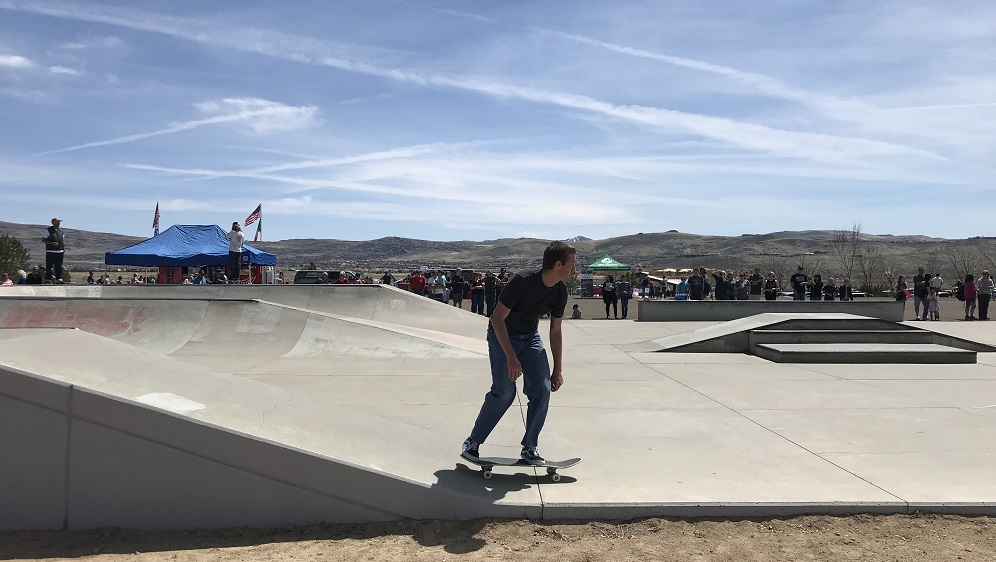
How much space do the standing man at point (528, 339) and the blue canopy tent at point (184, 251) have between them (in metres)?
21.4

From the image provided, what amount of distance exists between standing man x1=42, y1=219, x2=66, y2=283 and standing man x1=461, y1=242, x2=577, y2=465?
47.6ft

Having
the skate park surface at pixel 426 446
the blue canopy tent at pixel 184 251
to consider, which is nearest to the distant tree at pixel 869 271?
the blue canopy tent at pixel 184 251

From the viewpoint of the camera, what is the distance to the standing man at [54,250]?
1538 centimetres

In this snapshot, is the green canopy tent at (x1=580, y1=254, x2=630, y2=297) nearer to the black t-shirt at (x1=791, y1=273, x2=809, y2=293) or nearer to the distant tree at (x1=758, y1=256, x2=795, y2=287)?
the black t-shirt at (x1=791, y1=273, x2=809, y2=293)

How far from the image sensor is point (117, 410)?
13.2 feet

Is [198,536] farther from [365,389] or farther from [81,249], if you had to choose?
[81,249]

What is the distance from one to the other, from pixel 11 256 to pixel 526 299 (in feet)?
173

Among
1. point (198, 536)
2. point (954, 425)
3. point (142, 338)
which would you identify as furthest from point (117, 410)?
point (142, 338)

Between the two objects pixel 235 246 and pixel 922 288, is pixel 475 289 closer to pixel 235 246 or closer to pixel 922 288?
pixel 235 246

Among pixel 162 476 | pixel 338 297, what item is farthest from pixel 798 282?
pixel 162 476

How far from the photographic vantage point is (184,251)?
2402 centimetres

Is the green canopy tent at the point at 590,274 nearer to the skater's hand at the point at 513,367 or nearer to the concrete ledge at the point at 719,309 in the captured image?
the concrete ledge at the point at 719,309

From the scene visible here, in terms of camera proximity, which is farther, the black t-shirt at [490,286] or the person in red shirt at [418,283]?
the person in red shirt at [418,283]

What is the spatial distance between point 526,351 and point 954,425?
4532 millimetres
